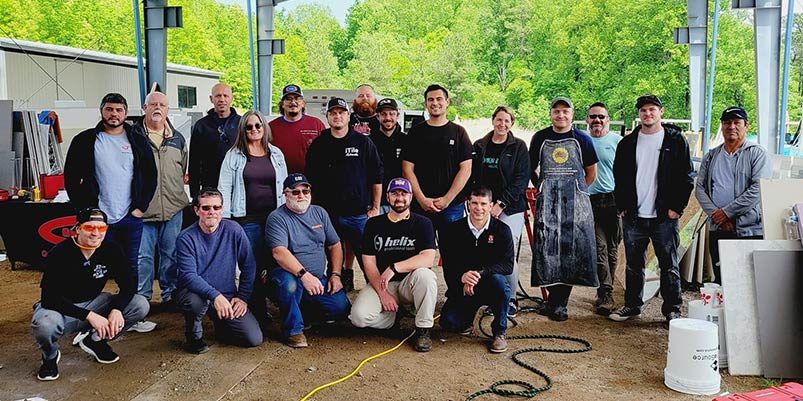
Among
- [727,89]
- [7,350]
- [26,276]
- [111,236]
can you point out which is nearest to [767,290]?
[111,236]

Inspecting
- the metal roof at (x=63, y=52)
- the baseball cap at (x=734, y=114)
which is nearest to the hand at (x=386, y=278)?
the baseball cap at (x=734, y=114)

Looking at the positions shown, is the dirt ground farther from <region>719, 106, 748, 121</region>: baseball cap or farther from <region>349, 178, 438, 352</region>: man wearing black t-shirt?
<region>719, 106, 748, 121</region>: baseball cap

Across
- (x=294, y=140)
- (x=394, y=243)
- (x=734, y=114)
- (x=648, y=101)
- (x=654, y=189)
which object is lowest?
(x=394, y=243)

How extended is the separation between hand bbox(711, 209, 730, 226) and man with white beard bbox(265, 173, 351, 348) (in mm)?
2721

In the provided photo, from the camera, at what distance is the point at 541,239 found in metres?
5.20

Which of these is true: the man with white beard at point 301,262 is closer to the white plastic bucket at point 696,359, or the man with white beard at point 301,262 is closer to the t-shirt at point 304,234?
the t-shirt at point 304,234

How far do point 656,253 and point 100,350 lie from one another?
393cm

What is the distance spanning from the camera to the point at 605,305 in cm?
554

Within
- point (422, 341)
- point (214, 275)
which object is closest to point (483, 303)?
point (422, 341)

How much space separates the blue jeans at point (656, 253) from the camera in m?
4.95

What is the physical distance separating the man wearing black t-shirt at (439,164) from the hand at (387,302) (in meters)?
0.81

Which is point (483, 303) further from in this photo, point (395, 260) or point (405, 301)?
point (395, 260)

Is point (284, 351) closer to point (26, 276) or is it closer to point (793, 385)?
point (793, 385)

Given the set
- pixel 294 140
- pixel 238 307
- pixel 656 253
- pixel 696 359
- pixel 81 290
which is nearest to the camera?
pixel 696 359
